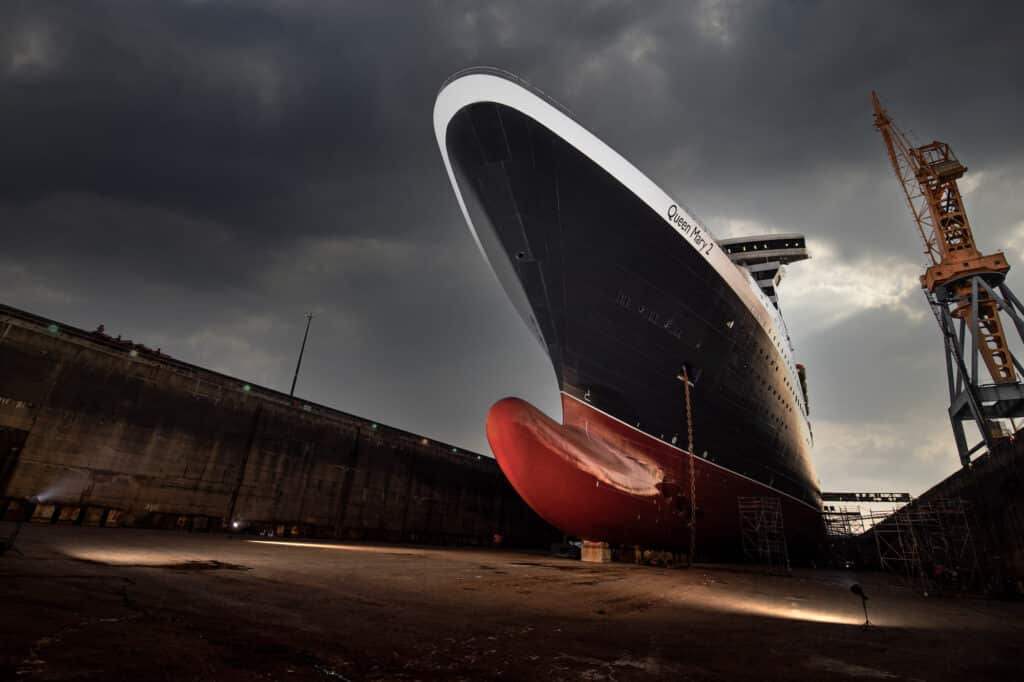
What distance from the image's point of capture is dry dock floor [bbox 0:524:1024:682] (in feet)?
7.29

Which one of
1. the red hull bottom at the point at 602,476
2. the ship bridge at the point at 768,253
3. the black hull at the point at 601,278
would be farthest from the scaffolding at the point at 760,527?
the ship bridge at the point at 768,253

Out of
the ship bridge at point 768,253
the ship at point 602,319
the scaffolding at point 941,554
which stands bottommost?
the scaffolding at point 941,554

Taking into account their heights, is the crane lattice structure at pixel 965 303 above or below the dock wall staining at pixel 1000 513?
above

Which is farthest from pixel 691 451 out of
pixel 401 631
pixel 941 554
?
pixel 941 554

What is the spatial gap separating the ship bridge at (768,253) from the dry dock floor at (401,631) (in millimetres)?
21191

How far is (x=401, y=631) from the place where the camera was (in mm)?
3215

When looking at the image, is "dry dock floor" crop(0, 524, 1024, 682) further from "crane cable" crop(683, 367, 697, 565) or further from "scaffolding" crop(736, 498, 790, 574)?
"scaffolding" crop(736, 498, 790, 574)

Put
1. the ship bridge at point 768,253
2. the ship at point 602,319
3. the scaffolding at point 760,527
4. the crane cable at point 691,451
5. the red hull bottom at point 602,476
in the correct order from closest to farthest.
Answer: the red hull bottom at point 602,476 < the ship at point 602,319 < the crane cable at point 691,451 < the scaffolding at point 760,527 < the ship bridge at point 768,253

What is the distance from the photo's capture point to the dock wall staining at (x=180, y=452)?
41.6 feet

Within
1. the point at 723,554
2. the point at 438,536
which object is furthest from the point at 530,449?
the point at 438,536

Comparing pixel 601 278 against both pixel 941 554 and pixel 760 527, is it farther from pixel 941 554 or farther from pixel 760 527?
pixel 941 554

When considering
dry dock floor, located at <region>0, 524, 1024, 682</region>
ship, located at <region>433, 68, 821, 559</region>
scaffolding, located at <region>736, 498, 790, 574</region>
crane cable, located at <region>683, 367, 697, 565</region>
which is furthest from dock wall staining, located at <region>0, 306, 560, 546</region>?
scaffolding, located at <region>736, 498, 790, 574</region>

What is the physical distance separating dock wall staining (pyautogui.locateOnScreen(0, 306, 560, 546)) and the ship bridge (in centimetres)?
2049

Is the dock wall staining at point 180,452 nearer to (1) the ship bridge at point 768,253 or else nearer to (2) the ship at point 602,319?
(2) the ship at point 602,319
